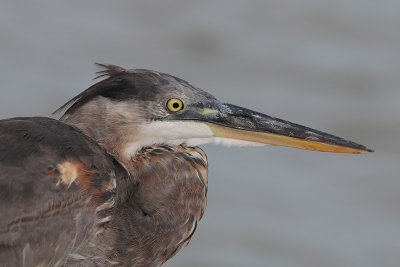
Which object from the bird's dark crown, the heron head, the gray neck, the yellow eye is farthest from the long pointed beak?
the gray neck

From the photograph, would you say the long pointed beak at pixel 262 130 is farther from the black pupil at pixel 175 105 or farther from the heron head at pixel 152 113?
the black pupil at pixel 175 105

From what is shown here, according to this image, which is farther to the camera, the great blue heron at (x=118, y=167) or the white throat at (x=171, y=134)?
the white throat at (x=171, y=134)

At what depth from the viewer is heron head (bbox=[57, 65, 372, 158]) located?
467cm

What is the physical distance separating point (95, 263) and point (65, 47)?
18.2ft

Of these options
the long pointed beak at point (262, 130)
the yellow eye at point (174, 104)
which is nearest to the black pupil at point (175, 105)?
the yellow eye at point (174, 104)

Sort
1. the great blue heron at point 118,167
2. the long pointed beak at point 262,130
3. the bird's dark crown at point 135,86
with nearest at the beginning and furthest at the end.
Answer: the great blue heron at point 118,167 < the bird's dark crown at point 135,86 < the long pointed beak at point 262,130

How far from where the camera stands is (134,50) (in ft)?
32.8

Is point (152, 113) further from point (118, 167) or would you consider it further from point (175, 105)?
point (118, 167)

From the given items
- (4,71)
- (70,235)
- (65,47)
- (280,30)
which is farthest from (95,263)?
(280,30)

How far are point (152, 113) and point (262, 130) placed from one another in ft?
1.90

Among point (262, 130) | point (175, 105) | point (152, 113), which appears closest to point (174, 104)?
point (175, 105)

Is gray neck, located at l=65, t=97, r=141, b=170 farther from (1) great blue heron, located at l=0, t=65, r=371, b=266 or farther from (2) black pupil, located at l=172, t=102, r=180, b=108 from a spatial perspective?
(2) black pupil, located at l=172, t=102, r=180, b=108

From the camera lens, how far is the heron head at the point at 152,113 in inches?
184

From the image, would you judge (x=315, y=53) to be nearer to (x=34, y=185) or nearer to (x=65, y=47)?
(x=65, y=47)
